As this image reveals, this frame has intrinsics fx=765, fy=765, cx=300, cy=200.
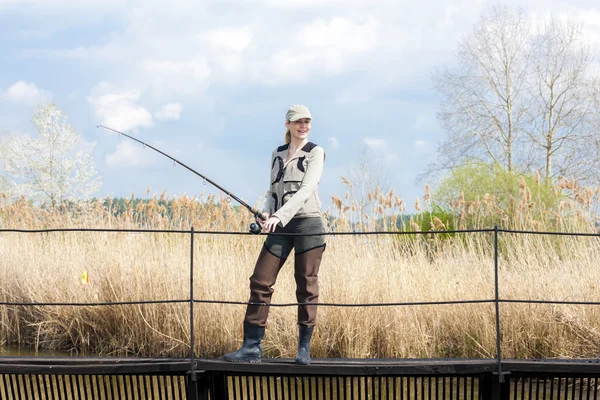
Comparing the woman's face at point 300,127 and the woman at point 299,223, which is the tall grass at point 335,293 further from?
the woman's face at point 300,127

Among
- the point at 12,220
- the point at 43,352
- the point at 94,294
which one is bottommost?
the point at 43,352

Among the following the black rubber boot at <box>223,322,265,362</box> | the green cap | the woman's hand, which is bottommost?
the black rubber boot at <box>223,322,265,362</box>

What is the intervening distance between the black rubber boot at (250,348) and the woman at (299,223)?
5cm

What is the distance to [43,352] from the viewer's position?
25.9 feet

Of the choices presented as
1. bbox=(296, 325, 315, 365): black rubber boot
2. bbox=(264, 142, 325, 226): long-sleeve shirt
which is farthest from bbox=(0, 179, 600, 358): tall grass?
bbox=(264, 142, 325, 226): long-sleeve shirt

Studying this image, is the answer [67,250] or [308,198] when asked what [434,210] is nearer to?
A: [67,250]

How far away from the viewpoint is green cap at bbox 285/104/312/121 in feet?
14.2

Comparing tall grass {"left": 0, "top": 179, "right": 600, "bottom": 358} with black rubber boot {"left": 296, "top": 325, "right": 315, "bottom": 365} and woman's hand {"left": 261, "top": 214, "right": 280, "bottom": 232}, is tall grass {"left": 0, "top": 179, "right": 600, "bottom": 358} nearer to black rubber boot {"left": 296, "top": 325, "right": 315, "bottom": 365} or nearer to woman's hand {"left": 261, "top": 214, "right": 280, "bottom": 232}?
black rubber boot {"left": 296, "top": 325, "right": 315, "bottom": 365}

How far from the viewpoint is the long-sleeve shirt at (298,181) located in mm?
4250

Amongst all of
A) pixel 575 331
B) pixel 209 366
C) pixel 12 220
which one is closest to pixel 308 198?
pixel 209 366

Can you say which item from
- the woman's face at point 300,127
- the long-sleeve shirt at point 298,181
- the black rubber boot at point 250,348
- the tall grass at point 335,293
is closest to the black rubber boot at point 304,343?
the black rubber boot at point 250,348

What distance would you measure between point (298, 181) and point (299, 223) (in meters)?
0.24

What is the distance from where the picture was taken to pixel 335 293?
6.95m

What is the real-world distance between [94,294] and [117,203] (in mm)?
3134
